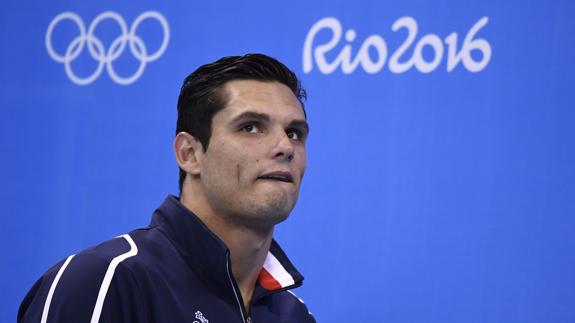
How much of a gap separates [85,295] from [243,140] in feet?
1.23

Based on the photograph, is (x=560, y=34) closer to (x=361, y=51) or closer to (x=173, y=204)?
(x=361, y=51)

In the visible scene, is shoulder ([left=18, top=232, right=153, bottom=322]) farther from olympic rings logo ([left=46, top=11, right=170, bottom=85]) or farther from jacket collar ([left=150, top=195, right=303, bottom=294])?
A: olympic rings logo ([left=46, top=11, right=170, bottom=85])

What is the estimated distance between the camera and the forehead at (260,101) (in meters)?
1.41

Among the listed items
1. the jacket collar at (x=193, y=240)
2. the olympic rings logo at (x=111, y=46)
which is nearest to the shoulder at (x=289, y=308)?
the jacket collar at (x=193, y=240)

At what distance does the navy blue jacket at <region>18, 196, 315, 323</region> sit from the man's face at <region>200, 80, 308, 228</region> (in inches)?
2.8

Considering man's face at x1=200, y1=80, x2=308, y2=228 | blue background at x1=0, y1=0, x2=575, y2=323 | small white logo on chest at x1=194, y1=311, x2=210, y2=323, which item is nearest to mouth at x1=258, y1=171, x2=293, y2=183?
man's face at x1=200, y1=80, x2=308, y2=228

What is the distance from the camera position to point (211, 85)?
4.81ft

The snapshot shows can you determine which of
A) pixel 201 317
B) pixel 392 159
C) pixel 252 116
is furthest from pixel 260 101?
pixel 392 159

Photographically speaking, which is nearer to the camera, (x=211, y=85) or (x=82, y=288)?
(x=82, y=288)

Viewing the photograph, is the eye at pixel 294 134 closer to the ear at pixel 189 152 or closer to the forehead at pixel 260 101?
the forehead at pixel 260 101

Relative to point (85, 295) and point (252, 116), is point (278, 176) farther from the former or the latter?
point (85, 295)

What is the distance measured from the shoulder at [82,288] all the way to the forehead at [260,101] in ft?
1.06

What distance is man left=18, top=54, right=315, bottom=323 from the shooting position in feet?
4.00

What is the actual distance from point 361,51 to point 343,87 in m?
0.10
